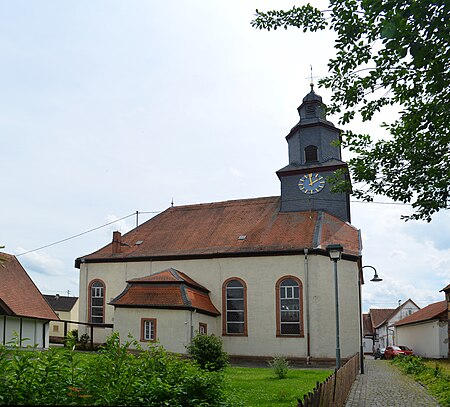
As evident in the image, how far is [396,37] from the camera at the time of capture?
8.27 m

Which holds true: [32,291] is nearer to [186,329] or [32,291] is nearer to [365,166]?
[186,329]

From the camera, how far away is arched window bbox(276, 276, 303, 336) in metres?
29.2

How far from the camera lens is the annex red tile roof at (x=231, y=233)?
3045cm

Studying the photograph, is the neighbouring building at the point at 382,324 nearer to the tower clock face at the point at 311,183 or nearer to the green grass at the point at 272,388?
the tower clock face at the point at 311,183

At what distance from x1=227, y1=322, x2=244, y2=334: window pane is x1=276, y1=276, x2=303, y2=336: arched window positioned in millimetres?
2207

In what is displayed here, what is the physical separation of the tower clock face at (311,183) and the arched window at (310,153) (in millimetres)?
1335

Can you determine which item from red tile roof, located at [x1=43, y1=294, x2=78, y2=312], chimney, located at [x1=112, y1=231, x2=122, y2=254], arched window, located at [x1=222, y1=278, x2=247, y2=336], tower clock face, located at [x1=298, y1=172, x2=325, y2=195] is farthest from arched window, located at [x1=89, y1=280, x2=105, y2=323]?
red tile roof, located at [x1=43, y1=294, x2=78, y2=312]

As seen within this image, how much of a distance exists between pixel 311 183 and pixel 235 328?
9878 mm

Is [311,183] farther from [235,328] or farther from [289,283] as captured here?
[235,328]

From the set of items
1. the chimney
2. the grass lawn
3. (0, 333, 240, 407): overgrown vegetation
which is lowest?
the grass lawn

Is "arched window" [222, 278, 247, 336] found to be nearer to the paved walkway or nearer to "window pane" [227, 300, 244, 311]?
A: "window pane" [227, 300, 244, 311]

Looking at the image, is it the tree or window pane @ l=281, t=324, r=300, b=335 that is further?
window pane @ l=281, t=324, r=300, b=335

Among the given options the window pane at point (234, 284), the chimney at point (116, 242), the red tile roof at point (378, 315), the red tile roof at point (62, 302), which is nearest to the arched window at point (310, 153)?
the window pane at point (234, 284)

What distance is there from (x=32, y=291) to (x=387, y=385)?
63.7ft
